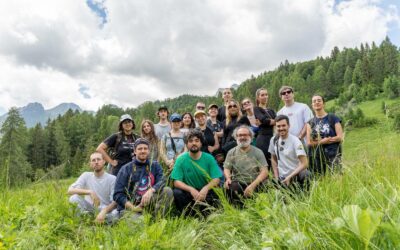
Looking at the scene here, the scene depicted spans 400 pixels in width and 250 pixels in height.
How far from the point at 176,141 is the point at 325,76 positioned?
10870 cm

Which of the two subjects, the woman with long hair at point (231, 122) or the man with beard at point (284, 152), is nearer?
the man with beard at point (284, 152)

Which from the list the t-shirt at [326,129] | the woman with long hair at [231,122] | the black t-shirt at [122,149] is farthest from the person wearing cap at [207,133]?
the t-shirt at [326,129]

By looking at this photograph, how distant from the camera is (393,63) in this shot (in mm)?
94125

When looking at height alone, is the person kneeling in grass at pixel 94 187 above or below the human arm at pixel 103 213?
above

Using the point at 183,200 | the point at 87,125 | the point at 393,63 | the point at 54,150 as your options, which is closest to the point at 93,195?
the point at 183,200

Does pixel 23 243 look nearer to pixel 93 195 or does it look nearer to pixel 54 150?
pixel 93 195

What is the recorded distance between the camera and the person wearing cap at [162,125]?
7.64m

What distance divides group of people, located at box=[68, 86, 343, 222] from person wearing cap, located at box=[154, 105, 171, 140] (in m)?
0.03

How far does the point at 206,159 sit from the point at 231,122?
1.47 metres

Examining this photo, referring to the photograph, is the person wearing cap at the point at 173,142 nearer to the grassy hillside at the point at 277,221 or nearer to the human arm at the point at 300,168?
the grassy hillside at the point at 277,221

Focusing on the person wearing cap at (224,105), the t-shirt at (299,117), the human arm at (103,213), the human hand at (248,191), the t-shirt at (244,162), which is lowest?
the human arm at (103,213)

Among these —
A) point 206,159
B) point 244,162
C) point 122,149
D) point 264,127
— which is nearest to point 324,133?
point 264,127

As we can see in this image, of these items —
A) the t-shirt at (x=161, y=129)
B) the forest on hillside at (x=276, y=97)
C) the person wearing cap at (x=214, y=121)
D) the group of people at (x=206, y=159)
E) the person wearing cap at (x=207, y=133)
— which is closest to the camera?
the group of people at (x=206, y=159)

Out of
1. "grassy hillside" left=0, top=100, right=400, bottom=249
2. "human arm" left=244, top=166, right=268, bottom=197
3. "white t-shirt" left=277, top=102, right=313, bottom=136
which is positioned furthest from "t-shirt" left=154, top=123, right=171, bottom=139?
"human arm" left=244, top=166, right=268, bottom=197
